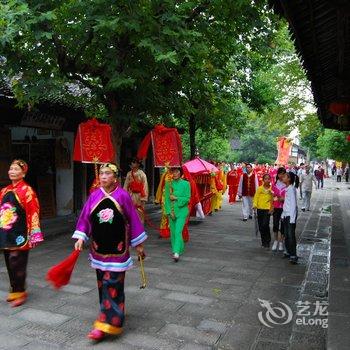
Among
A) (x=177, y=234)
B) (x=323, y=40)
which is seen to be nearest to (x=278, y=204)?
(x=177, y=234)

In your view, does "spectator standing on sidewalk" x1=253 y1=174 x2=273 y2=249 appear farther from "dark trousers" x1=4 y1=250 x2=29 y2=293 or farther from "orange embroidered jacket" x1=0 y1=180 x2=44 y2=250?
"dark trousers" x1=4 y1=250 x2=29 y2=293

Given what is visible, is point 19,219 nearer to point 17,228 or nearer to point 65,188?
point 17,228

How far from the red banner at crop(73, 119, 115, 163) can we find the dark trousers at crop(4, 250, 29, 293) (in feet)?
11.8

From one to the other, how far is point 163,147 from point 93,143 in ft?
5.53

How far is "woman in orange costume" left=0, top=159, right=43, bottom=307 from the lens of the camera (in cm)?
546

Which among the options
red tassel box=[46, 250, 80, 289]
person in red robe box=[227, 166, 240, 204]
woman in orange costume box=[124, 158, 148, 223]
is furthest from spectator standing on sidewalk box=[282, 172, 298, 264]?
person in red robe box=[227, 166, 240, 204]

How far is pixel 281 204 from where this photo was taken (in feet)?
28.4

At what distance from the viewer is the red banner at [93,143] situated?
8.94 m

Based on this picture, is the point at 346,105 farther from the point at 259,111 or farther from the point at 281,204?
the point at 259,111

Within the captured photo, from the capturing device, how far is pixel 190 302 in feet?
18.1

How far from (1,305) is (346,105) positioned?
7130 millimetres

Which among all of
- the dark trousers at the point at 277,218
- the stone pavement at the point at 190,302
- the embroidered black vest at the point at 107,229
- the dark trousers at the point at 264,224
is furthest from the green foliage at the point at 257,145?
the embroidered black vest at the point at 107,229

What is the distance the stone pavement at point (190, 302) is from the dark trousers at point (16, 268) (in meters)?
0.23

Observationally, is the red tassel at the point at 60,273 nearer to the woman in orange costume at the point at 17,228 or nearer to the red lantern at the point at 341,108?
the woman in orange costume at the point at 17,228
